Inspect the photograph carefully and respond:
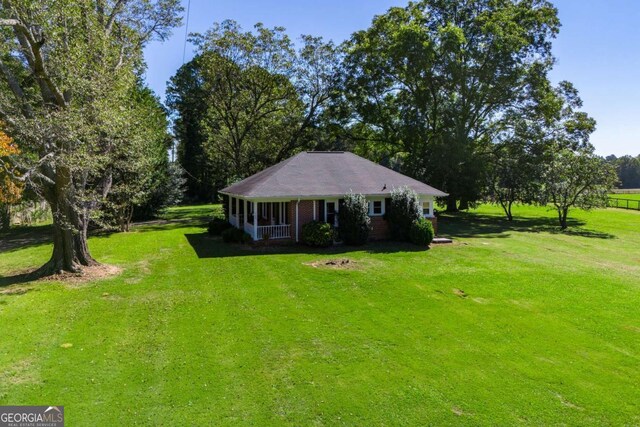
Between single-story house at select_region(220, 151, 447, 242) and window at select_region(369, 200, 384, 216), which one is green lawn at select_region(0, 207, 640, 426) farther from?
window at select_region(369, 200, 384, 216)

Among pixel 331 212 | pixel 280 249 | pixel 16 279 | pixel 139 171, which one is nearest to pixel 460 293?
pixel 280 249

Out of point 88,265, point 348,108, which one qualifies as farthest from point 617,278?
point 348,108

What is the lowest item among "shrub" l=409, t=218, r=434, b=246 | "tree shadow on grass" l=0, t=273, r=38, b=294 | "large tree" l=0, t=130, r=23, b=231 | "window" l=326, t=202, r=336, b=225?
"tree shadow on grass" l=0, t=273, r=38, b=294

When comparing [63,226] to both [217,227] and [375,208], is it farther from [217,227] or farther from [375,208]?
[375,208]

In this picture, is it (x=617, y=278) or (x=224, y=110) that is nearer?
(x=617, y=278)

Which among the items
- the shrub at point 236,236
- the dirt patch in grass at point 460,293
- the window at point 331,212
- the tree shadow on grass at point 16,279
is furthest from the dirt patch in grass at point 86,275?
the dirt patch in grass at point 460,293

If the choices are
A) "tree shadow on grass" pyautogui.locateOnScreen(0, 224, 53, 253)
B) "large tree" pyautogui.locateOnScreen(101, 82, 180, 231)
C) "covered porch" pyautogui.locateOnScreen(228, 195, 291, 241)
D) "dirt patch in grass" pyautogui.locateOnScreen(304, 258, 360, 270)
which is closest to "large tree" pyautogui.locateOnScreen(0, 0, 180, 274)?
"large tree" pyautogui.locateOnScreen(101, 82, 180, 231)

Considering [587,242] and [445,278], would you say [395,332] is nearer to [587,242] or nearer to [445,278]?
[445,278]
